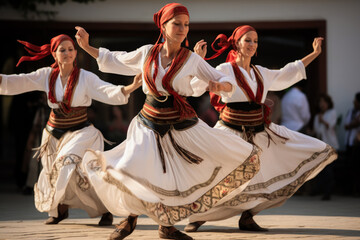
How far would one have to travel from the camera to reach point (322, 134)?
1045 centimetres

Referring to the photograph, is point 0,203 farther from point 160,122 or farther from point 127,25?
point 160,122

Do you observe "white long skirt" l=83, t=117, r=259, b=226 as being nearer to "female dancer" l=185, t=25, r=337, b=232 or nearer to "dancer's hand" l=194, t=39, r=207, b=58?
"female dancer" l=185, t=25, r=337, b=232

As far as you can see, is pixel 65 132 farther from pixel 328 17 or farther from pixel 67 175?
pixel 328 17

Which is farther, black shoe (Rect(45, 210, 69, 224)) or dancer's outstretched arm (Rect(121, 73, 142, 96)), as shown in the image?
black shoe (Rect(45, 210, 69, 224))

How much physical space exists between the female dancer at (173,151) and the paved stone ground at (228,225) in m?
0.54

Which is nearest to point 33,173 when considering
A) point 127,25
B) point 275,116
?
point 127,25

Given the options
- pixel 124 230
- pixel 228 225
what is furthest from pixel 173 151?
pixel 228 225

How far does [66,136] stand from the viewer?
702 cm

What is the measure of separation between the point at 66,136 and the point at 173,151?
1720 mm

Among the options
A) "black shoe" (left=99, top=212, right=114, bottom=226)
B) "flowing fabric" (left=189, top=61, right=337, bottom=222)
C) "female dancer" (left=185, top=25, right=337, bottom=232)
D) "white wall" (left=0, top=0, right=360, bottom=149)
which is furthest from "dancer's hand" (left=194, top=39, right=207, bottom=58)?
"white wall" (left=0, top=0, right=360, bottom=149)

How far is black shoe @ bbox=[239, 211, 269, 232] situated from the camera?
6.49 meters

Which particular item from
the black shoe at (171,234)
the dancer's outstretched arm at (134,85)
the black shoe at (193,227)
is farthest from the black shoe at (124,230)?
the dancer's outstretched arm at (134,85)

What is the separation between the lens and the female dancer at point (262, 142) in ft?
21.6

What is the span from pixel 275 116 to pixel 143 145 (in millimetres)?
5550
